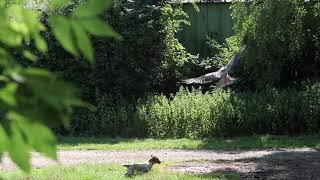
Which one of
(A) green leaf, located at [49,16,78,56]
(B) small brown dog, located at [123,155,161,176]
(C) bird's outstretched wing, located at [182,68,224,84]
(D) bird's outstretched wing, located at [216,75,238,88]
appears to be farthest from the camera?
(C) bird's outstretched wing, located at [182,68,224,84]

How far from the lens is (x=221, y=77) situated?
18.6 meters

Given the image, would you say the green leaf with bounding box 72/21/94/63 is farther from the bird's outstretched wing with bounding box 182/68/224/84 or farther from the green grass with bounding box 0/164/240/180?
the bird's outstretched wing with bounding box 182/68/224/84

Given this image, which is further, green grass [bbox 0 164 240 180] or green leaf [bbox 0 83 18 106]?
green grass [bbox 0 164 240 180]

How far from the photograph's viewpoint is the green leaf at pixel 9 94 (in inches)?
31.9

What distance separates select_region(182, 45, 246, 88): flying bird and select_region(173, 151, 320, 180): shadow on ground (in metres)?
6.38

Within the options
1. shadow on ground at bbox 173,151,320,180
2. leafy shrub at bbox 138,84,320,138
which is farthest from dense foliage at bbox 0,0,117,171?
leafy shrub at bbox 138,84,320,138

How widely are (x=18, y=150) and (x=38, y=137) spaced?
5 centimetres

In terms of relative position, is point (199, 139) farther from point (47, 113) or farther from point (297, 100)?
point (47, 113)

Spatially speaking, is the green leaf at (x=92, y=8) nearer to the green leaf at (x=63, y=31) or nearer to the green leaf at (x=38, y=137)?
the green leaf at (x=63, y=31)

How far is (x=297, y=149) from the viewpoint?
518 inches

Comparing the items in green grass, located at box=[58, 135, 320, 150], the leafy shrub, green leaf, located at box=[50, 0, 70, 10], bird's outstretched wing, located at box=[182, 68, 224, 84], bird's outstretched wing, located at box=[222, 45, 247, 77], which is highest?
bird's outstretched wing, located at box=[222, 45, 247, 77]

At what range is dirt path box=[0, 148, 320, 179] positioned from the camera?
10202 mm

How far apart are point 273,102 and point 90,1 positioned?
15.6 m

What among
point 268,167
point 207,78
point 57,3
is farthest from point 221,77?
point 57,3
